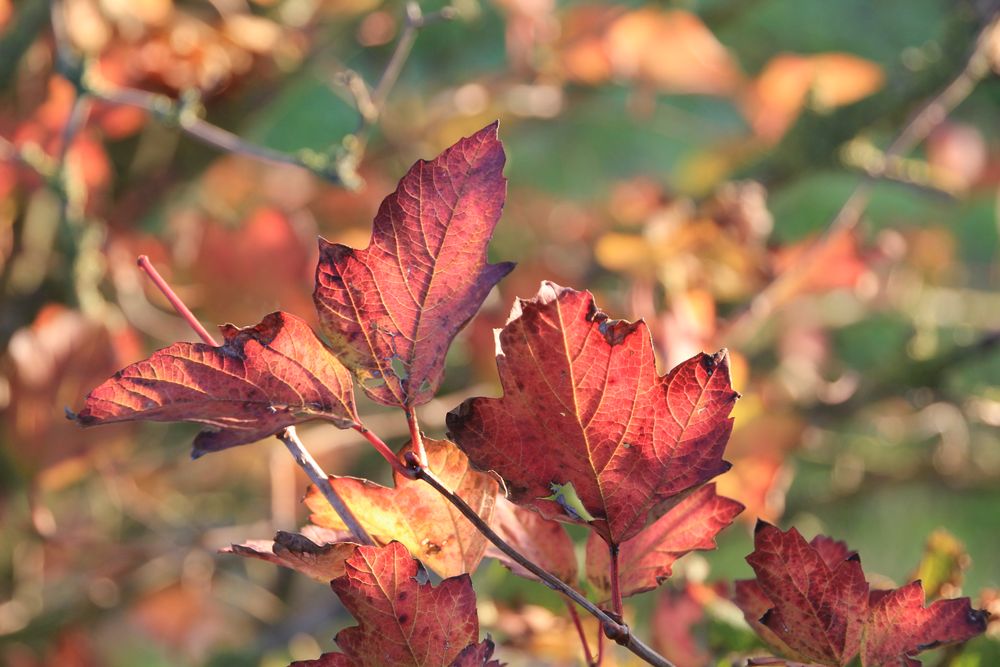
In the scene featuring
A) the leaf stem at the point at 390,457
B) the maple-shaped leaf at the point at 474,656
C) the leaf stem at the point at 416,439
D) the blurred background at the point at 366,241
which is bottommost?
the blurred background at the point at 366,241

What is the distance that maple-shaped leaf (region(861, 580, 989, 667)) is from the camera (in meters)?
0.40

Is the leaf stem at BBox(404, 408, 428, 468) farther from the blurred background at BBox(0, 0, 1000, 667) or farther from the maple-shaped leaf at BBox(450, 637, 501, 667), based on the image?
the blurred background at BBox(0, 0, 1000, 667)

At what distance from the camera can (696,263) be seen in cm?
108

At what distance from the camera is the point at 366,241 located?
115 cm

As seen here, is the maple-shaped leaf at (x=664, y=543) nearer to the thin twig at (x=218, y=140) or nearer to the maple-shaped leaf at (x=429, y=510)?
the maple-shaped leaf at (x=429, y=510)

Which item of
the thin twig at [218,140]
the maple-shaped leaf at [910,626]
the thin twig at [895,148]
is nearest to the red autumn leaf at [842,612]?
the maple-shaped leaf at [910,626]

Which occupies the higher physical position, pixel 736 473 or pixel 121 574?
pixel 736 473

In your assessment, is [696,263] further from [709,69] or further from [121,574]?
[121,574]

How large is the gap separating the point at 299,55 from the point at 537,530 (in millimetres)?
921

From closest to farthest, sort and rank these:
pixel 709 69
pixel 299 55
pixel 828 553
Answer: pixel 828 553 → pixel 299 55 → pixel 709 69

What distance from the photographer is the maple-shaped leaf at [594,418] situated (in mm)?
366

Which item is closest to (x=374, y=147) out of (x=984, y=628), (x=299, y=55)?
(x=299, y=55)

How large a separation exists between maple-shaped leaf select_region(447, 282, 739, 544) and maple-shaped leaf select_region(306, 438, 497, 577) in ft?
0.11

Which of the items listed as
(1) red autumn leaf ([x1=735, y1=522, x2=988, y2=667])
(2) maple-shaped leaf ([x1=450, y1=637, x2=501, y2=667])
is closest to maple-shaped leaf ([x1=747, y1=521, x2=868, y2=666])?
(1) red autumn leaf ([x1=735, y1=522, x2=988, y2=667])
